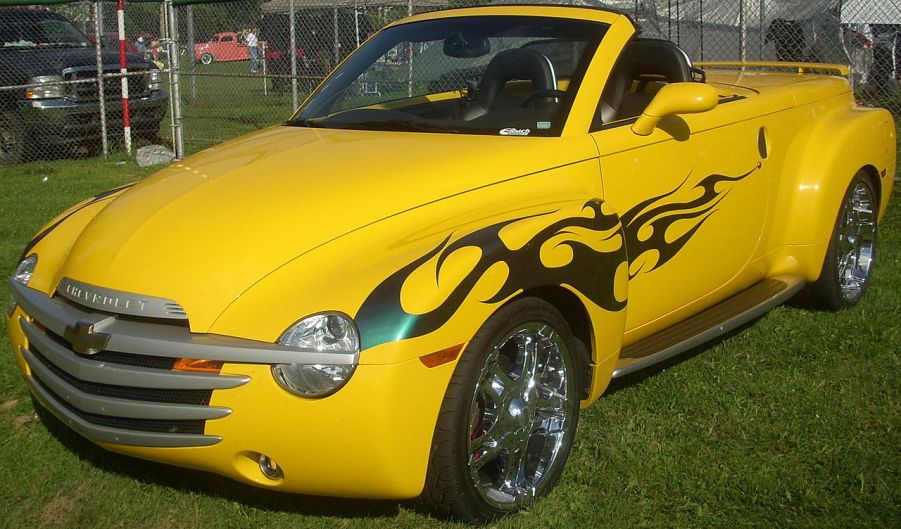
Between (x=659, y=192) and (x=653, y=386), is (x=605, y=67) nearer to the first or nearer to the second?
(x=659, y=192)

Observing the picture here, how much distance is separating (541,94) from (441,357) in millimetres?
1668

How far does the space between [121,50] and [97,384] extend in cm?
1034

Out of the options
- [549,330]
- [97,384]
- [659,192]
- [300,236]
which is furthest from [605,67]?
[97,384]

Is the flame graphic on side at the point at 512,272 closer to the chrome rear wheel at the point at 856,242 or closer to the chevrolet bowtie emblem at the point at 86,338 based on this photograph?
the chevrolet bowtie emblem at the point at 86,338

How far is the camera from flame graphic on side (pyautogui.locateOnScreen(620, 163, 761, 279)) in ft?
13.8

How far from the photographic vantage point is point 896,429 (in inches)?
169

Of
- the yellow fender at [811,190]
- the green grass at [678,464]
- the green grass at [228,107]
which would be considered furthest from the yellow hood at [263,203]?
the green grass at [228,107]

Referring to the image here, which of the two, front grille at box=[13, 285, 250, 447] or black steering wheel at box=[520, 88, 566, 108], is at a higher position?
black steering wheel at box=[520, 88, 566, 108]

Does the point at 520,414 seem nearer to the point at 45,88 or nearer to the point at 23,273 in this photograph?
the point at 23,273

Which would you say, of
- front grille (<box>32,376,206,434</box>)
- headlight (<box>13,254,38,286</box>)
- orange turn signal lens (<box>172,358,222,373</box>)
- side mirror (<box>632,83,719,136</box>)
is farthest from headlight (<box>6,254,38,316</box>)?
side mirror (<box>632,83,719,136</box>)

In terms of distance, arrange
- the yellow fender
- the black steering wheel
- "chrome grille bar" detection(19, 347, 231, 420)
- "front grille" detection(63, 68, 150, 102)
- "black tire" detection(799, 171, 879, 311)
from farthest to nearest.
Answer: "front grille" detection(63, 68, 150, 102), "black tire" detection(799, 171, 879, 311), the yellow fender, the black steering wheel, "chrome grille bar" detection(19, 347, 231, 420)

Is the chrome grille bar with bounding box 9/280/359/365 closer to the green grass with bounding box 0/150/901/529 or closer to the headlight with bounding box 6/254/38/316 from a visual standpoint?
the headlight with bounding box 6/254/38/316

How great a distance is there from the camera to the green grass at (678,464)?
362 cm

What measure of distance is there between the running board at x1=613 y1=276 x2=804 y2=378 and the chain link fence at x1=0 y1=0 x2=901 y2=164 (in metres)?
6.67
